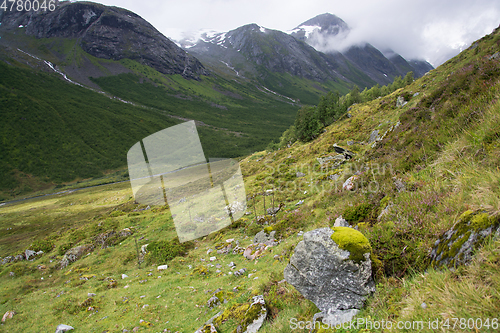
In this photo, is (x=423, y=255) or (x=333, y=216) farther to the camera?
(x=333, y=216)

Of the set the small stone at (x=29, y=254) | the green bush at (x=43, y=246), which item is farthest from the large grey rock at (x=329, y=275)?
the small stone at (x=29, y=254)

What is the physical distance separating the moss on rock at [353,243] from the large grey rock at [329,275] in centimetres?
7

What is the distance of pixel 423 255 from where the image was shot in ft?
12.2

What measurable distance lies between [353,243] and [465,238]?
1.60 meters

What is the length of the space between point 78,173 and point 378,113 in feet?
411

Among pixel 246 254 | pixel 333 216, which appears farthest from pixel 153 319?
pixel 333 216

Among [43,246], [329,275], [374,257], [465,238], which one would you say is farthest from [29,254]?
[465,238]

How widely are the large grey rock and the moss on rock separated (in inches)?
2.8

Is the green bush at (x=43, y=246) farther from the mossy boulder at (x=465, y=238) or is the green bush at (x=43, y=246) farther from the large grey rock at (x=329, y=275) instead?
the mossy boulder at (x=465, y=238)

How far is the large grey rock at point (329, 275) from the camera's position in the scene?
388cm

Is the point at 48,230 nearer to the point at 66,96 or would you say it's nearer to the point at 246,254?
the point at 246,254

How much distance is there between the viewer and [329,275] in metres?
4.12

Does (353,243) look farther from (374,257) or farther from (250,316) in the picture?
(250,316)

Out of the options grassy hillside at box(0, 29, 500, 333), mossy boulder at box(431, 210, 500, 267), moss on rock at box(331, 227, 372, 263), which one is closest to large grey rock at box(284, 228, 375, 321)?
moss on rock at box(331, 227, 372, 263)
